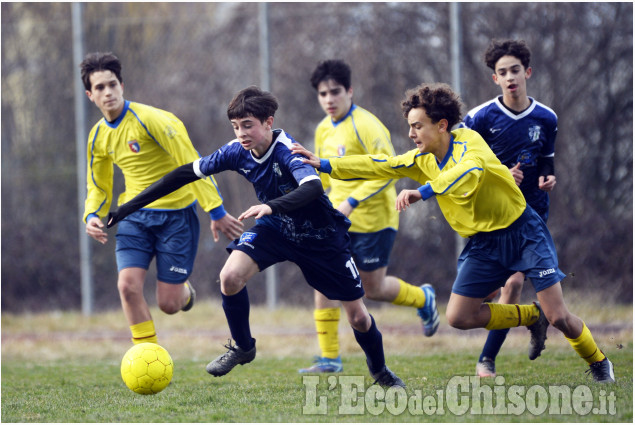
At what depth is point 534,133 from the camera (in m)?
5.22

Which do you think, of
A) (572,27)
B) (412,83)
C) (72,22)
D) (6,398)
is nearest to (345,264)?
(6,398)

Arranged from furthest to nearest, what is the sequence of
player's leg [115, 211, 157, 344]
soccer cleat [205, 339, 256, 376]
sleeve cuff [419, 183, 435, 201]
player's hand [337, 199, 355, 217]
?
player's hand [337, 199, 355, 217], player's leg [115, 211, 157, 344], soccer cleat [205, 339, 256, 376], sleeve cuff [419, 183, 435, 201]

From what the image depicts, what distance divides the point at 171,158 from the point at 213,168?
2.91 ft

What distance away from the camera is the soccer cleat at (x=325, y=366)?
230 inches

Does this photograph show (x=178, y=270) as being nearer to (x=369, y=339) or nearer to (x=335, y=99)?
(x=369, y=339)

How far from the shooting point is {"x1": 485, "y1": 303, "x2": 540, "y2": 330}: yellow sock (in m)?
4.83

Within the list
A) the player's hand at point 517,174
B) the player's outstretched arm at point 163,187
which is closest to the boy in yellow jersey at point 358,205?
the player's hand at point 517,174

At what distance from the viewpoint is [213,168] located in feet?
15.6

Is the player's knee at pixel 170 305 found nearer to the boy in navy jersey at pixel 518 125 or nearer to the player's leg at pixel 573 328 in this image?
the boy in navy jersey at pixel 518 125

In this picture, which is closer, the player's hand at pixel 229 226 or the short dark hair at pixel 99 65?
the player's hand at pixel 229 226

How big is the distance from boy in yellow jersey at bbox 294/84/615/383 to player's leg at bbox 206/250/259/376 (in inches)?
28.1

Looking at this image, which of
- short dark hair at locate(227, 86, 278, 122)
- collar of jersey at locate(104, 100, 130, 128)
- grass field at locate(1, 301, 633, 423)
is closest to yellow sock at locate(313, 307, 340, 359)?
grass field at locate(1, 301, 633, 423)

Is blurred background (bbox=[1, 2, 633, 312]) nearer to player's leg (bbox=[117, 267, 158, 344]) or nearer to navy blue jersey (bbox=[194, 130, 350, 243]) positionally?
navy blue jersey (bbox=[194, 130, 350, 243])

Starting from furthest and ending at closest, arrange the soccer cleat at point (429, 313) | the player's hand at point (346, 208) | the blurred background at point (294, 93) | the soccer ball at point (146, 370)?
the blurred background at point (294, 93) < the soccer cleat at point (429, 313) < the player's hand at point (346, 208) < the soccer ball at point (146, 370)
